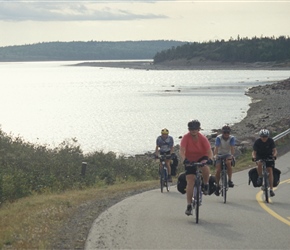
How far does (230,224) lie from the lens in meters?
12.5

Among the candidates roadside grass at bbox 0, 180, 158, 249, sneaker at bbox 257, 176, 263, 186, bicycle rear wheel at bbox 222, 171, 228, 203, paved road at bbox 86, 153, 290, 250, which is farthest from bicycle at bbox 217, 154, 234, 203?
roadside grass at bbox 0, 180, 158, 249

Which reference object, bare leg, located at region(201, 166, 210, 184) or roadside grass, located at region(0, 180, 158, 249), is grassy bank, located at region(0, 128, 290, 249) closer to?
roadside grass, located at region(0, 180, 158, 249)

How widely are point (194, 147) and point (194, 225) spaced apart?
1.41 m

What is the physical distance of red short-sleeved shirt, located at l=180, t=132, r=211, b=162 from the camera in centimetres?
1267

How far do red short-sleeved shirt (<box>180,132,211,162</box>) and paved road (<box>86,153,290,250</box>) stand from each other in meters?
1.20

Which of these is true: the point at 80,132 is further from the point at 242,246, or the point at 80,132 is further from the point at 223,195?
the point at 242,246

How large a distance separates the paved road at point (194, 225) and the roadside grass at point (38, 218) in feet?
2.60

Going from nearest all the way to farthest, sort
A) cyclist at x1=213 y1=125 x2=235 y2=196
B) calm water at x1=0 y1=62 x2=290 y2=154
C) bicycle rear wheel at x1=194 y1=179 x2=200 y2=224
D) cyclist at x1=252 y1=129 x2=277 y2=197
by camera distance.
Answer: bicycle rear wheel at x1=194 y1=179 x2=200 y2=224, cyclist at x1=252 y1=129 x2=277 y2=197, cyclist at x1=213 y1=125 x2=235 y2=196, calm water at x1=0 y1=62 x2=290 y2=154

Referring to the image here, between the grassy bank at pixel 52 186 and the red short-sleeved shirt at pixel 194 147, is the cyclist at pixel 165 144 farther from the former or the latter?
the red short-sleeved shirt at pixel 194 147

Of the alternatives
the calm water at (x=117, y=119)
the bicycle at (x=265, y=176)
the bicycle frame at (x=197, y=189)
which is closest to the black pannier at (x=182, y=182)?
the bicycle frame at (x=197, y=189)

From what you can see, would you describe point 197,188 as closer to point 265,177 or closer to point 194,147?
point 194,147

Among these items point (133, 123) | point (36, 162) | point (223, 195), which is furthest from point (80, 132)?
point (223, 195)

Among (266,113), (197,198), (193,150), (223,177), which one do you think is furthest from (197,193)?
(266,113)

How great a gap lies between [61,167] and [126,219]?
44.5 ft
